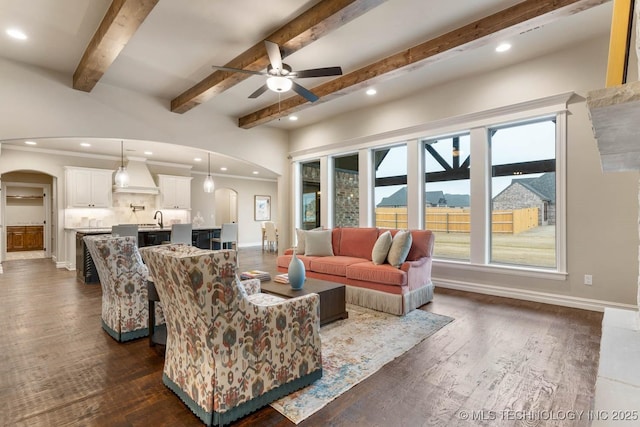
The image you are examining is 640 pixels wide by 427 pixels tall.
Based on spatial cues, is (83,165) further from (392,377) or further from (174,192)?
(392,377)

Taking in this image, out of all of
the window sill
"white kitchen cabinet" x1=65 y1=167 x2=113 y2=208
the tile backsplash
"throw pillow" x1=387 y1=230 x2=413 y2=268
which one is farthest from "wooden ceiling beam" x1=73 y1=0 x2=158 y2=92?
the tile backsplash

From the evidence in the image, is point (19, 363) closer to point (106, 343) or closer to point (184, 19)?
point (106, 343)

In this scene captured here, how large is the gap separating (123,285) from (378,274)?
2710 millimetres

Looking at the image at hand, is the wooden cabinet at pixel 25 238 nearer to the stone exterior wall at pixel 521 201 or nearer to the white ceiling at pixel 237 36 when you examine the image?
the white ceiling at pixel 237 36

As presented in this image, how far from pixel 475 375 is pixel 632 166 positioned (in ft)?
5.50

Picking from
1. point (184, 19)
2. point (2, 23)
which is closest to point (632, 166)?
point (184, 19)

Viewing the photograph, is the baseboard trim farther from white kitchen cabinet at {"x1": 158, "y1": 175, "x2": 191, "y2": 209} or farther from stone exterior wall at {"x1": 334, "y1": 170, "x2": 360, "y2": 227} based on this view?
white kitchen cabinet at {"x1": 158, "y1": 175, "x2": 191, "y2": 209}

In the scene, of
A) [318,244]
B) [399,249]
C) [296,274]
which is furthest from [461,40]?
[318,244]

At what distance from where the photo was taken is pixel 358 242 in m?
4.75

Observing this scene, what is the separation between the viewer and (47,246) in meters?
9.10

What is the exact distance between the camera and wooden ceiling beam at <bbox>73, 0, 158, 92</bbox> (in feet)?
8.37

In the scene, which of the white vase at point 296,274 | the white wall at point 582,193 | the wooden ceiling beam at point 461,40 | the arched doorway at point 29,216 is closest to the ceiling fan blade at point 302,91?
the wooden ceiling beam at point 461,40

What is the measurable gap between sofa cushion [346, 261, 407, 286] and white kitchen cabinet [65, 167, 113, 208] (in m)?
7.10

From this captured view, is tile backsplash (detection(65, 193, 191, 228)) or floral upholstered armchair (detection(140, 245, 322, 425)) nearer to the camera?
floral upholstered armchair (detection(140, 245, 322, 425))
